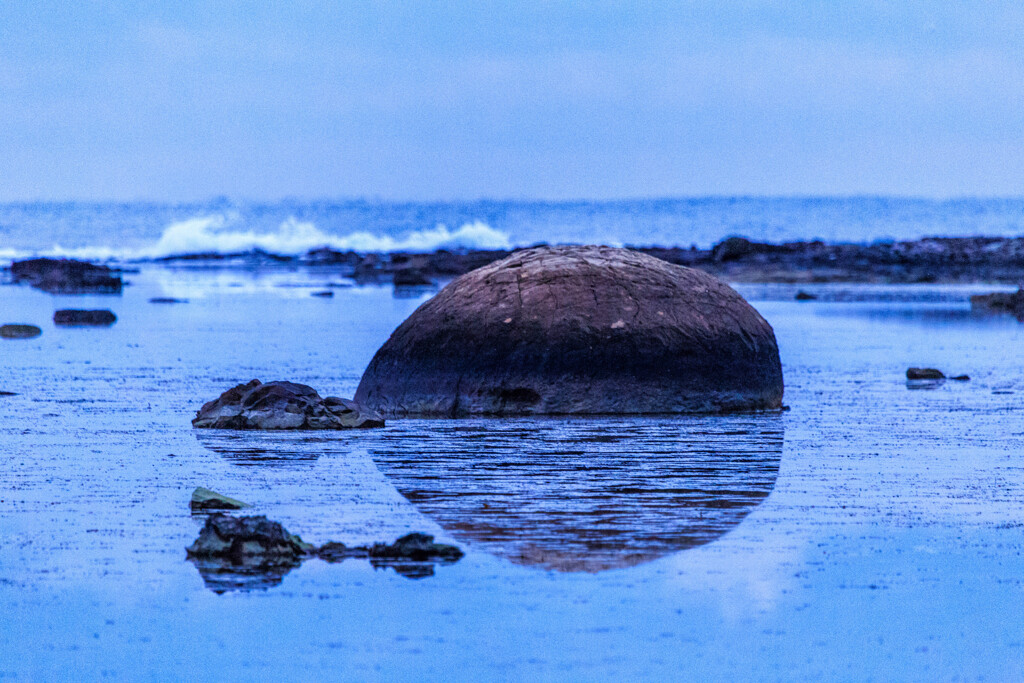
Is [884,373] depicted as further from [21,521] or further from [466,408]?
[21,521]

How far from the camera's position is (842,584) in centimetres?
677

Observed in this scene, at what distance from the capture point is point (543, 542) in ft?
24.6

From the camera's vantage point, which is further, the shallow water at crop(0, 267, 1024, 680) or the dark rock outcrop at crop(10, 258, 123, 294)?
the dark rock outcrop at crop(10, 258, 123, 294)

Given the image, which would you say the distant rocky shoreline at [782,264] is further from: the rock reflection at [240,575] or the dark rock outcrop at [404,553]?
the rock reflection at [240,575]

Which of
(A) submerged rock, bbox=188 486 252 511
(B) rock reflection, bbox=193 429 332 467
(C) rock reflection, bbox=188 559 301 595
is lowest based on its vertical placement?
(B) rock reflection, bbox=193 429 332 467

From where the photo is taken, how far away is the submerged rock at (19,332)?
77.6 ft

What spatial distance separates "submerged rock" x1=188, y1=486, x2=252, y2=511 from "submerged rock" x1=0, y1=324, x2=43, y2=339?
15.9 metres

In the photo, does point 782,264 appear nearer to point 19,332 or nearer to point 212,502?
point 19,332

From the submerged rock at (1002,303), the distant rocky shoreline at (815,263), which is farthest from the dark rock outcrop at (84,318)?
the distant rocky shoreline at (815,263)

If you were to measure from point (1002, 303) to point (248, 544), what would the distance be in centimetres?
2914

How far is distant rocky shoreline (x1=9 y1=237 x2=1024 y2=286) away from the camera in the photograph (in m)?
46.9

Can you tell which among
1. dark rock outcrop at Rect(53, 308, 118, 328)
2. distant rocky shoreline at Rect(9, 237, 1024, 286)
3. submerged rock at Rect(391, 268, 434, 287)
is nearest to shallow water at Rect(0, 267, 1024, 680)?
dark rock outcrop at Rect(53, 308, 118, 328)

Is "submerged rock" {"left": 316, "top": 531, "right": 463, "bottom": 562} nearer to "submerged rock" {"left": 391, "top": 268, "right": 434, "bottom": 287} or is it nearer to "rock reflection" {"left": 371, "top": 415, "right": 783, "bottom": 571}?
"rock reflection" {"left": 371, "top": 415, "right": 783, "bottom": 571}

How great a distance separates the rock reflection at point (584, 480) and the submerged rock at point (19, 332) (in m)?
12.2
